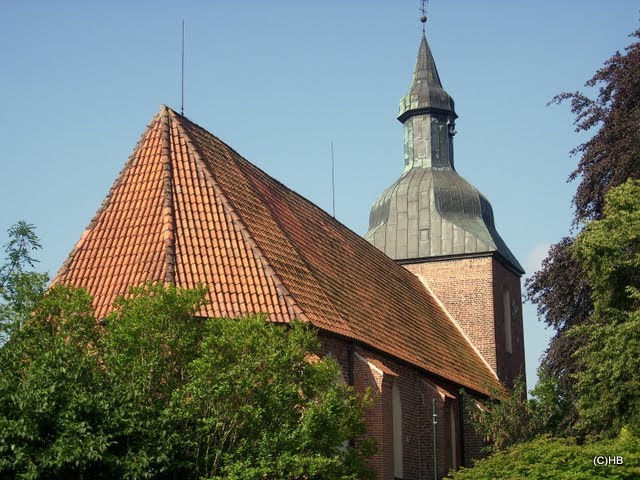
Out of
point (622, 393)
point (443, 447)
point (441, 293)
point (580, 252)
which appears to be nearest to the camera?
point (622, 393)

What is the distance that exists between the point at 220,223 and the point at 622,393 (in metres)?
7.74

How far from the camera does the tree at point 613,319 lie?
64.2ft

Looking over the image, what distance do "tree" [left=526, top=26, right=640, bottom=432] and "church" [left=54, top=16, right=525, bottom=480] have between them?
9.26 feet

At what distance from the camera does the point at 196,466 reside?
586 inches

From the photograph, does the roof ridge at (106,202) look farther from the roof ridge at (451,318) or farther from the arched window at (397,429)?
the roof ridge at (451,318)

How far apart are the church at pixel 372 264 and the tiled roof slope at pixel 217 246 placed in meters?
0.03

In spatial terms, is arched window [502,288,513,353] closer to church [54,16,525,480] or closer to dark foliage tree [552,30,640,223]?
church [54,16,525,480]

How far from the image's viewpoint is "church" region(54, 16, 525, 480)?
64.8 ft

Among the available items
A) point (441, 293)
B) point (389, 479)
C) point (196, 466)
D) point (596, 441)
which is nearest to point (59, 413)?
point (196, 466)

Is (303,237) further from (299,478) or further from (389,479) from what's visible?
(299,478)

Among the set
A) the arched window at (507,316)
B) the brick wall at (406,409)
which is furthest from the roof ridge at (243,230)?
the arched window at (507,316)

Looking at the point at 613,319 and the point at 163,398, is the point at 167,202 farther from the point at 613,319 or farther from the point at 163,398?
the point at 613,319

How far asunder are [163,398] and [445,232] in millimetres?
19057

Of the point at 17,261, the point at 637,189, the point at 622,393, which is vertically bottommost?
the point at 622,393
